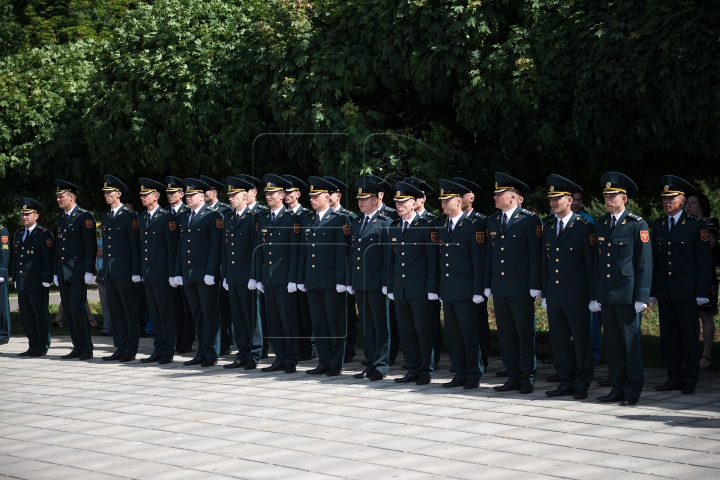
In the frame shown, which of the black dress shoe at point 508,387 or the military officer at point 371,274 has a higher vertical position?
the military officer at point 371,274

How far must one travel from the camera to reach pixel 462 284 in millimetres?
10445

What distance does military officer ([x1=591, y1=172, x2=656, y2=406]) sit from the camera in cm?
929

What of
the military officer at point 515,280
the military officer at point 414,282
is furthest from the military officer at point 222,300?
the military officer at point 515,280

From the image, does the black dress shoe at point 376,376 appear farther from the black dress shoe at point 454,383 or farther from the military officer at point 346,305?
the military officer at point 346,305

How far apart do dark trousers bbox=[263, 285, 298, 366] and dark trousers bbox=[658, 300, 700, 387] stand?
14.1 ft

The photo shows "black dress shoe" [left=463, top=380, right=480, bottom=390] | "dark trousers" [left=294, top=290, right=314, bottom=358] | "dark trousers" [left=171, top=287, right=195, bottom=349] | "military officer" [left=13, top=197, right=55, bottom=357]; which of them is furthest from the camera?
"military officer" [left=13, top=197, right=55, bottom=357]

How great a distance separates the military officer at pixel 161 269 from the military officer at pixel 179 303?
145 millimetres

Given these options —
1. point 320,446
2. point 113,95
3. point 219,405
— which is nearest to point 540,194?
point 113,95

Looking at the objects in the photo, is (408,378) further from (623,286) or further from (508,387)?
(623,286)

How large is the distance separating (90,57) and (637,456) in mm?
14844

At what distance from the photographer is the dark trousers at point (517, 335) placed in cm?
1005

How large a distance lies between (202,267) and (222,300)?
90 cm

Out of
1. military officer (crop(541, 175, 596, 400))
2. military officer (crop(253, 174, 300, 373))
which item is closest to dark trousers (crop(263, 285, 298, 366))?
military officer (crop(253, 174, 300, 373))

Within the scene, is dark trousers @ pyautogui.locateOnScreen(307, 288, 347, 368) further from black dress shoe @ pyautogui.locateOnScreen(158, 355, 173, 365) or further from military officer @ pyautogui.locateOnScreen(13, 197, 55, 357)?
military officer @ pyautogui.locateOnScreen(13, 197, 55, 357)
